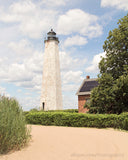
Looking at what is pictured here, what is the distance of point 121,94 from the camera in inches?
695

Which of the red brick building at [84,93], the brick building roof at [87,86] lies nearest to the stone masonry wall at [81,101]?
the red brick building at [84,93]

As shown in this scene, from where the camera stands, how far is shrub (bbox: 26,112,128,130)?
608 inches

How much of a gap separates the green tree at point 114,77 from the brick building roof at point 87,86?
7.90m

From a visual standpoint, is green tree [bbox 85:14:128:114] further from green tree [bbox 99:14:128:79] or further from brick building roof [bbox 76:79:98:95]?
brick building roof [bbox 76:79:98:95]

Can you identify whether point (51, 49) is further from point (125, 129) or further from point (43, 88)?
point (125, 129)

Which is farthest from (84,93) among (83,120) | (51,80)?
(83,120)

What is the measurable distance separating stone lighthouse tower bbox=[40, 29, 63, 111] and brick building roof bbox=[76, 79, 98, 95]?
4.71m

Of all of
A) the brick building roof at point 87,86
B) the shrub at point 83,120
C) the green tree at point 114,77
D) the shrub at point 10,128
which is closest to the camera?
the shrub at point 10,128

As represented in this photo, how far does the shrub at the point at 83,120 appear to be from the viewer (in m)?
15.4

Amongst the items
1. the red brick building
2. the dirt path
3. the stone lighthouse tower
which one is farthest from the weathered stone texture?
the dirt path

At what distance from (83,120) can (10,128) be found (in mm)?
9884

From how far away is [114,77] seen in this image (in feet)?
62.6

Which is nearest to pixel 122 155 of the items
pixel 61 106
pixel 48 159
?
pixel 48 159

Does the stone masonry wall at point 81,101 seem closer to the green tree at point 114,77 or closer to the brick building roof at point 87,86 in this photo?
the brick building roof at point 87,86
